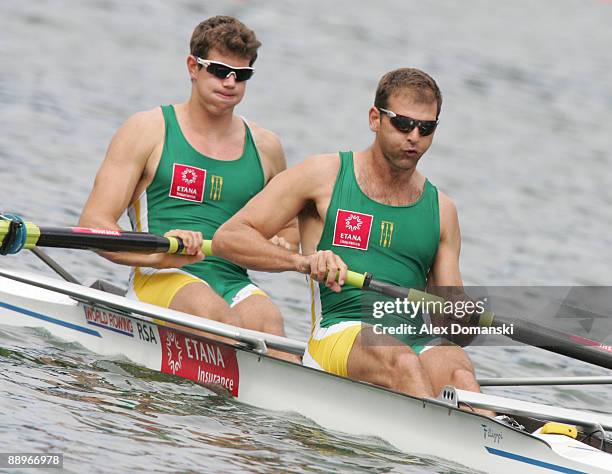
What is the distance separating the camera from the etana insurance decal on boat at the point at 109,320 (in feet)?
24.8

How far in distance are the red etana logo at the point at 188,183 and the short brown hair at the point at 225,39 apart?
686mm

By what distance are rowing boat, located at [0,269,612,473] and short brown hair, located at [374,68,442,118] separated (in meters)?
1.44

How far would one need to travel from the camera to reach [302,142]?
18.3 metres

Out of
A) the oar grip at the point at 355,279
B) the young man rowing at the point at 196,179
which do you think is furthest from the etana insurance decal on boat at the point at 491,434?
the young man rowing at the point at 196,179

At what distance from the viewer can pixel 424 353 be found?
21.7 ft

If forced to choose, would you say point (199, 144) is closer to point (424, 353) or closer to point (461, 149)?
point (424, 353)

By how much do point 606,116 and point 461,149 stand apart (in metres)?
3.96

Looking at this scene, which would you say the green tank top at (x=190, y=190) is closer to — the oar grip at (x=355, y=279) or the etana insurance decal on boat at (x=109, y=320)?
the etana insurance decal on boat at (x=109, y=320)

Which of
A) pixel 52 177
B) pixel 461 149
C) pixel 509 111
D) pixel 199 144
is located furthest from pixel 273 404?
pixel 509 111

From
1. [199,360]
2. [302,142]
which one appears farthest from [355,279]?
[302,142]

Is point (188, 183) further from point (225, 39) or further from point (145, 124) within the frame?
point (225, 39)

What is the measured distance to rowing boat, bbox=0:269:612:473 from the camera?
19.7 ft

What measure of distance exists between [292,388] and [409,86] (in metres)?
1.65

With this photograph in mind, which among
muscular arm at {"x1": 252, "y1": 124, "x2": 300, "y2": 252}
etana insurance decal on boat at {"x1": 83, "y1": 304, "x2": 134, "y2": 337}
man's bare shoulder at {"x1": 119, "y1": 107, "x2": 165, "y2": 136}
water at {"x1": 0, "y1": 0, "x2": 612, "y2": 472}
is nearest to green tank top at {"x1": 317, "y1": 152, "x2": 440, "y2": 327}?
water at {"x1": 0, "y1": 0, "x2": 612, "y2": 472}
